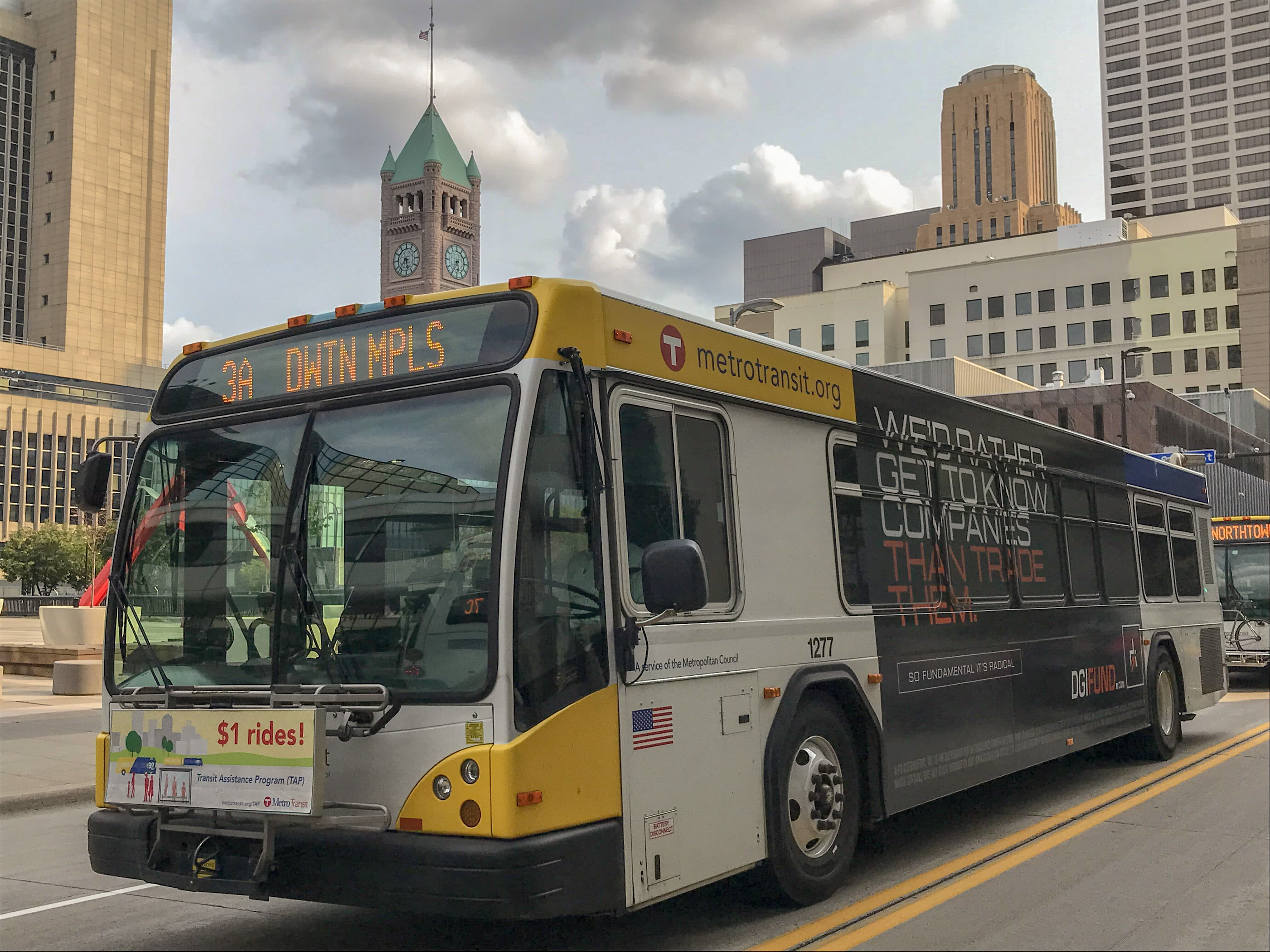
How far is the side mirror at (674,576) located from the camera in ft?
16.2

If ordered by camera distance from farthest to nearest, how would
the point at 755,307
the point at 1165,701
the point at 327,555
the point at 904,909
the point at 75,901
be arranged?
the point at 755,307 → the point at 1165,701 → the point at 75,901 → the point at 904,909 → the point at 327,555

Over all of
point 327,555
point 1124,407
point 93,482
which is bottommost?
point 327,555

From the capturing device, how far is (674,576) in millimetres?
4941

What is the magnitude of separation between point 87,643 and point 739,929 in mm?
19996

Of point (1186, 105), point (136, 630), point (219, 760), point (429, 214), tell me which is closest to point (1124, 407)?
point (136, 630)

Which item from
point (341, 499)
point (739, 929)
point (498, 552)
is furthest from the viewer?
point (739, 929)

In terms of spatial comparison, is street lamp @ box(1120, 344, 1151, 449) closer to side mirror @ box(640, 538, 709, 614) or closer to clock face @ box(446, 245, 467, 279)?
side mirror @ box(640, 538, 709, 614)

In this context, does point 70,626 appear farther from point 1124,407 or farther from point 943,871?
point 1124,407

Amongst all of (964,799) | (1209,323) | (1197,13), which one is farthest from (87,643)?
(1197,13)

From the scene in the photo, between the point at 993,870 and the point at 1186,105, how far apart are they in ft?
638

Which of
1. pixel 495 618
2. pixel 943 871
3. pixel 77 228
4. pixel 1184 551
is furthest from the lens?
pixel 77 228

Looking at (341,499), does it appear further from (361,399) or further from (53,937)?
(53,937)

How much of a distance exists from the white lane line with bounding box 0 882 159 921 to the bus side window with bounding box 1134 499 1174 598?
899 cm

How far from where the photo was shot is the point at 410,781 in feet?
16.2
